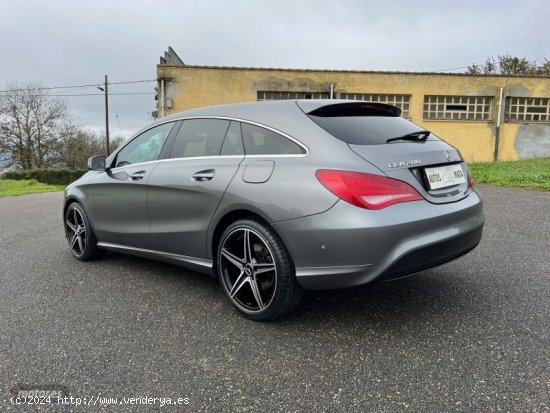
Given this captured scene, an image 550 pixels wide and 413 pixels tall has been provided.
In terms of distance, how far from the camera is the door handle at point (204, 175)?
3.14m

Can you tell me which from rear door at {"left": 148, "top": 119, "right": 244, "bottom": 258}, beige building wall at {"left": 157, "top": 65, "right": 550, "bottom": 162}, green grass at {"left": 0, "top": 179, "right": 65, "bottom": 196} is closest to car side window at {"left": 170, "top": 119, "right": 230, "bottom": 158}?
rear door at {"left": 148, "top": 119, "right": 244, "bottom": 258}

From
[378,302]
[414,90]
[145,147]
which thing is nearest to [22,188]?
[414,90]

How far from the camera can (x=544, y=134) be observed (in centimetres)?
2045

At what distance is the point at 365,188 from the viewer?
8.09 feet

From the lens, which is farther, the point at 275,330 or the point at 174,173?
the point at 174,173

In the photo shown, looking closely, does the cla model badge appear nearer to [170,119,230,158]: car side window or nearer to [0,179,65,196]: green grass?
[170,119,230,158]: car side window

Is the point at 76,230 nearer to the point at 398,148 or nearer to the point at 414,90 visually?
the point at 398,148

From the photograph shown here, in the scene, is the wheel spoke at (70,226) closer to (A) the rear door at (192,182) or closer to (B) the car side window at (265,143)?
(A) the rear door at (192,182)

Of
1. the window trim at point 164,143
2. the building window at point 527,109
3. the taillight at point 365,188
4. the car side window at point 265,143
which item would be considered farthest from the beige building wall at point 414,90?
the taillight at point 365,188

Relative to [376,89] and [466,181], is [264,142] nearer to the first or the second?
[466,181]

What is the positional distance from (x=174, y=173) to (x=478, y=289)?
260 cm

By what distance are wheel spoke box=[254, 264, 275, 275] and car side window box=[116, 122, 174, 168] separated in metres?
1.55

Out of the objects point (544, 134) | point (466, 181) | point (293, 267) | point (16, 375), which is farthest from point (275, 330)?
point (544, 134)

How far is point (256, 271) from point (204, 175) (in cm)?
83
